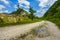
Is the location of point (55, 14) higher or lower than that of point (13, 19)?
higher

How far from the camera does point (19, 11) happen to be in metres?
100

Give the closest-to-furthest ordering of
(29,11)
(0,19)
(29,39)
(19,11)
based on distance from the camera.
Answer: (29,39)
(0,19)
(19,11)
(29,11)

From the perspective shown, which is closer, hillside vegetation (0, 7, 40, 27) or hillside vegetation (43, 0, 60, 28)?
hillside vegetation (0, 7, 40, 27)

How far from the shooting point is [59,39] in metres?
16.8

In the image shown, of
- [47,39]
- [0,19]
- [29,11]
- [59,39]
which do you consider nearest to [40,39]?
[47,39]

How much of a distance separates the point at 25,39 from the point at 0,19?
4272 cm

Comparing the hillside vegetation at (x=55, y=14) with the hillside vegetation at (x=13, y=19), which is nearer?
the hillside vegetation at (x=13, y=19)

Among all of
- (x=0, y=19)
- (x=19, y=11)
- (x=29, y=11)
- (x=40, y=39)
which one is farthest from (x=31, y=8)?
(x=40, y=39)

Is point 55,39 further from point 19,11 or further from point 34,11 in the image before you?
point 34,11

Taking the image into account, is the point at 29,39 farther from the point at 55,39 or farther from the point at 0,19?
the point at 0,19

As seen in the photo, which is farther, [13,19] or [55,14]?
[55,14]

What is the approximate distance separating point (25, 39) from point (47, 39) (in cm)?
229

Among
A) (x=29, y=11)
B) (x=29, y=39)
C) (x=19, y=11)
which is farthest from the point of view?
(x=29, y=11)

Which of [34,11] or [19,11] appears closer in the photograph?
[19,11]
